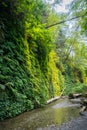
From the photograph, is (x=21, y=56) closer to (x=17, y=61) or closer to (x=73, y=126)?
(x=17, y=61)

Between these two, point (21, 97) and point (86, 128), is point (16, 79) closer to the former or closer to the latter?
point (21, 97)

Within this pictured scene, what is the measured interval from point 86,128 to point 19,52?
607 cm

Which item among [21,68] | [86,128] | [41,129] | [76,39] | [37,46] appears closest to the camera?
[86,128]

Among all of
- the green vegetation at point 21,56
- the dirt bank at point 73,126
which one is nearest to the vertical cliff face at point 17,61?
the green vegetation at point 21,56

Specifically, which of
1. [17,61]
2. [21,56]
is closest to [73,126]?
[17,61]

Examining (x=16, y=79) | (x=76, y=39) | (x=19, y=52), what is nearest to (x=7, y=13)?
(x=19, y=52)

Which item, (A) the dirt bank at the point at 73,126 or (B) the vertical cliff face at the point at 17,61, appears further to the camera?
(B) the vertical cliff face at the point at 17,61

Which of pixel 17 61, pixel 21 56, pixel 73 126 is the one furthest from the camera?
pixel 21 56

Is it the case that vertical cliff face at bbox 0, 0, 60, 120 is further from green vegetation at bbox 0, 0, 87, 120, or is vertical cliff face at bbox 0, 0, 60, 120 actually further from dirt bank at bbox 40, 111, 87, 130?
dirt bank at bbox 40, 111, 87, 130

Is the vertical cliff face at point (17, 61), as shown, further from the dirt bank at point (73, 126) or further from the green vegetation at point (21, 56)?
the dirt bank at point (73, 126)

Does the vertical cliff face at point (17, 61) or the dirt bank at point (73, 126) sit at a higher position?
the vertical cliff face at point (17, 61)

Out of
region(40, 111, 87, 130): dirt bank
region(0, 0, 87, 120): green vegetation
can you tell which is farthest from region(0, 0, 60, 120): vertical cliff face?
region(40, 111, 87, 130): dirt bank

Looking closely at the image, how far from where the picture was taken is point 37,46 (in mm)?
12891

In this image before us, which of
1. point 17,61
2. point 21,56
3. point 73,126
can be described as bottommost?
point 73,126
